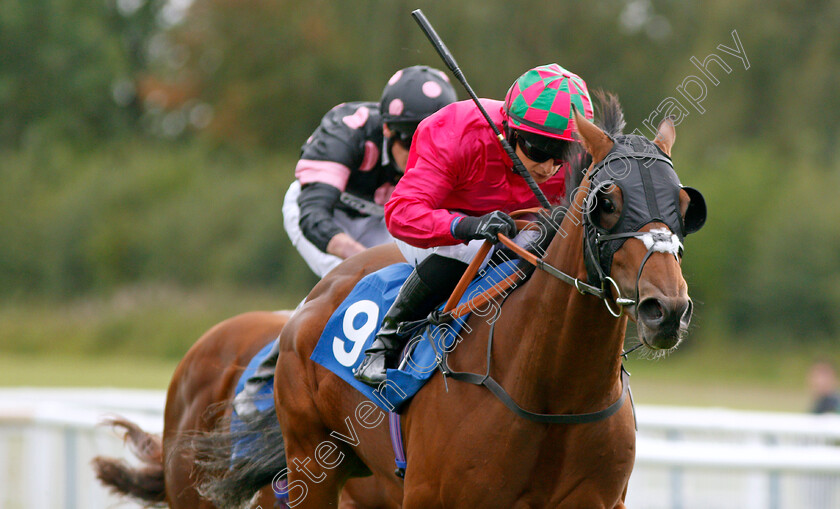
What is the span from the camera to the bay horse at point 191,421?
4.95m

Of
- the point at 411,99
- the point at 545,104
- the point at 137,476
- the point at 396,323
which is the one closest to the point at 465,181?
the point at 545,104

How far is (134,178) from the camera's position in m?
27.1

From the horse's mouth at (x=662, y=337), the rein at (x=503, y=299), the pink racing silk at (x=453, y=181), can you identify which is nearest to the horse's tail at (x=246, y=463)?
the rein at (x=503, y=299)

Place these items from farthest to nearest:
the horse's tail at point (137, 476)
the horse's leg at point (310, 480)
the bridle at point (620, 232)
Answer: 1. the horse's tail at point (137, 476)
2. the horse's leg at point (310, 480)
3. the bridle at point (620, 232)

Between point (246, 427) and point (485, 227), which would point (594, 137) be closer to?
point (485, 227)

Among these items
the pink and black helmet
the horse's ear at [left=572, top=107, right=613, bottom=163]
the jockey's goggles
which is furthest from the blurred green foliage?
the horse's ear at [left=572, top=107, right=613, bottom=163]

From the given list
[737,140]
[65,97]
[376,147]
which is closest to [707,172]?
[737,140]

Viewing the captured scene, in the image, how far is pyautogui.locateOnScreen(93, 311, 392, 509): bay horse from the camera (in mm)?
4945

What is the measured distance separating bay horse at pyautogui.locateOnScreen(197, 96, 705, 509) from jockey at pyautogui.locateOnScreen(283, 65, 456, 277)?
5.12ft

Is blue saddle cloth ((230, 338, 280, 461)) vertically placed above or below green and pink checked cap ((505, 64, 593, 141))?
below

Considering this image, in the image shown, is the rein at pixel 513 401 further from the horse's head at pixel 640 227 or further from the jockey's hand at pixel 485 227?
the horse's head at pixel 640 227

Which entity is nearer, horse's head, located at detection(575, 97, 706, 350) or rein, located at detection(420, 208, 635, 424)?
horse's head, located at detection(575, 97, 706, 350)

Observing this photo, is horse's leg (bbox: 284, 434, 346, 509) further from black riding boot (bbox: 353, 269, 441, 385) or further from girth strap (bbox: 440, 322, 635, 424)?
girth strap (bbox: 440, 322, 635, 424)

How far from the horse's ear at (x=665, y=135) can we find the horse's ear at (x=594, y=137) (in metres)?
0.15
